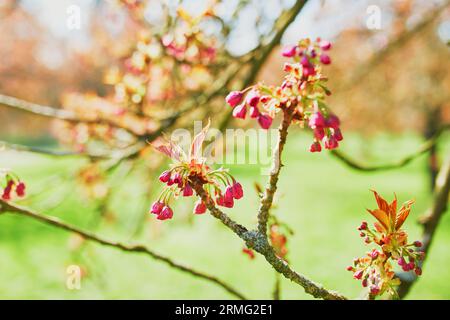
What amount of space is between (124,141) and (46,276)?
581 cm

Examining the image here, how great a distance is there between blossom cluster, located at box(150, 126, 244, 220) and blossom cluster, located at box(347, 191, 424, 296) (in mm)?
396

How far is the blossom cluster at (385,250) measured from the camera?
143 cm

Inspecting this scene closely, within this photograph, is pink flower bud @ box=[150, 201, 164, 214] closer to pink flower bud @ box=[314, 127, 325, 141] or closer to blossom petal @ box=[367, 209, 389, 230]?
pink flower bud @ box=[314, 127, 325, 141]

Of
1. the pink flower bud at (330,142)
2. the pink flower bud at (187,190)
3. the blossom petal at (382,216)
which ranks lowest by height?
the blossom petal at (382,216)

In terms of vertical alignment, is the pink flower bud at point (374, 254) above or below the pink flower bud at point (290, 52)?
below

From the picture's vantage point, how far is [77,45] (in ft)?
79.7

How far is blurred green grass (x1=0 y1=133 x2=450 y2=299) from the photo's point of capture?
729 cm

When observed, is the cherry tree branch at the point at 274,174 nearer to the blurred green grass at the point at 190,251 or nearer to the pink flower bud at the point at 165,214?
the pink flower bud at the point at 165,214

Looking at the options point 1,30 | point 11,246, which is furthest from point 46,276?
point 1,30

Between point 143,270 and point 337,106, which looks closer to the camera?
point 143,270

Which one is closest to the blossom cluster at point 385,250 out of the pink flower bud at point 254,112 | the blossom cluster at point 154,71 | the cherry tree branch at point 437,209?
the pink flower bud at point 254,112

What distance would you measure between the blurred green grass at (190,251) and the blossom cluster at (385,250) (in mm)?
2355

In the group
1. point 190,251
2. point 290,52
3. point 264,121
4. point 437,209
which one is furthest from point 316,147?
point 190,251
